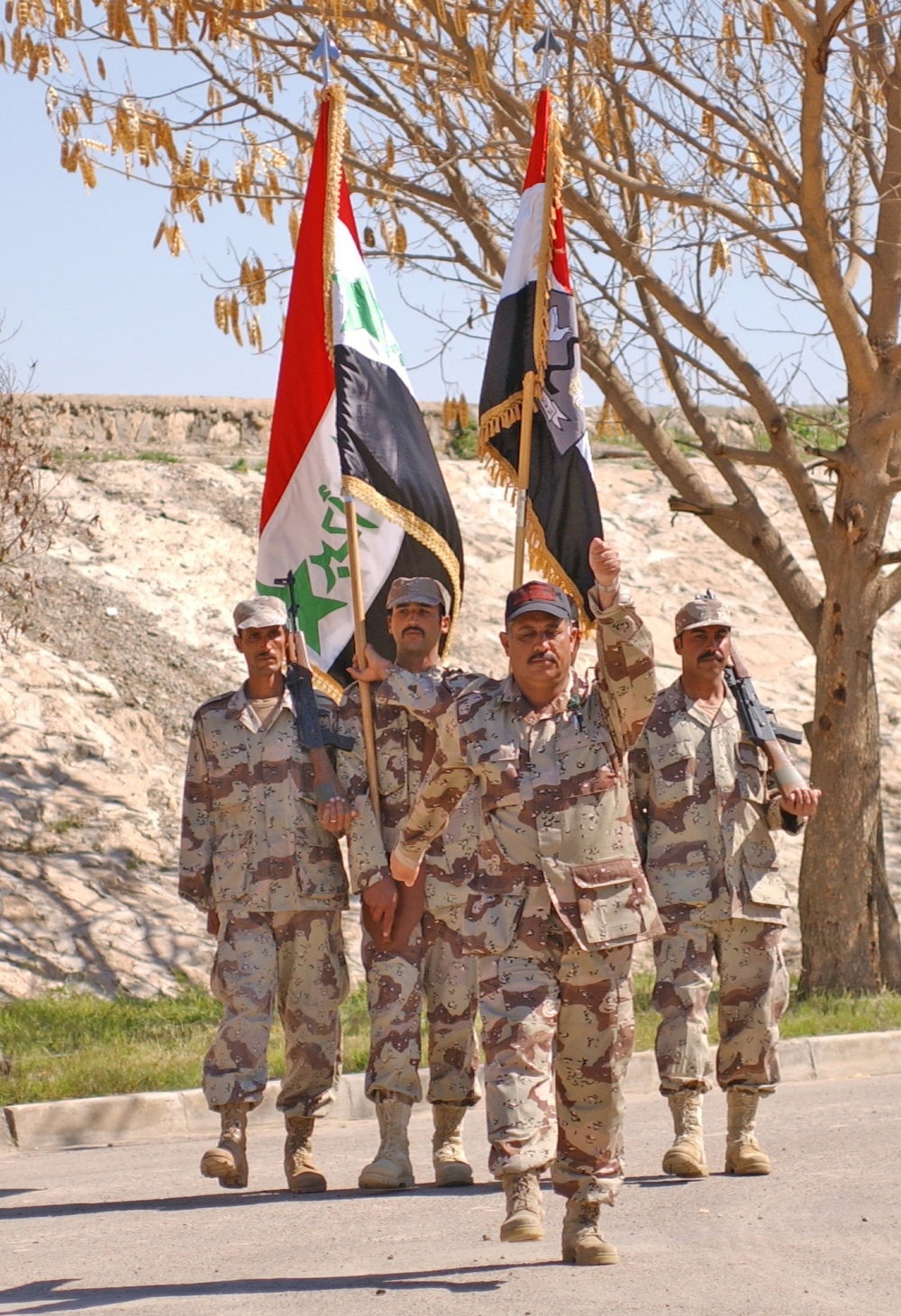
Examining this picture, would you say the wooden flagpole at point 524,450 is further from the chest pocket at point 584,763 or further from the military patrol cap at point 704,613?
the chest pocket at point 584,763

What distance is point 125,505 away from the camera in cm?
1841

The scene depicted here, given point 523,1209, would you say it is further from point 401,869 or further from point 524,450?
point 524,450

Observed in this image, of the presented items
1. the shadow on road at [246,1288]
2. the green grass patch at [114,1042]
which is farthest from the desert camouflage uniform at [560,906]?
the green grass patch at [114,1042]

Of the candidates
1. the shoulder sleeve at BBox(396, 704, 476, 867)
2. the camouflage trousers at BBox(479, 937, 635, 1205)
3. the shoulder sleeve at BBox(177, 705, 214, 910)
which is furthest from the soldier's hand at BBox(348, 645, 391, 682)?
the camouflage trousers at BBox(479, 937, 635, 1205)

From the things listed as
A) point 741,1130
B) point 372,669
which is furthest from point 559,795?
point 741,1130

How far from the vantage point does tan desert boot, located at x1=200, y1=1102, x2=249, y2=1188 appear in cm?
618

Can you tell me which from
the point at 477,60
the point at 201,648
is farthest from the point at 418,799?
the point at 201,648

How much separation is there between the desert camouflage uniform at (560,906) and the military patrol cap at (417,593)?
137 cm

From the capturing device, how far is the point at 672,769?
6.73 meters

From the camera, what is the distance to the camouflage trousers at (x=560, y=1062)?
4.90m

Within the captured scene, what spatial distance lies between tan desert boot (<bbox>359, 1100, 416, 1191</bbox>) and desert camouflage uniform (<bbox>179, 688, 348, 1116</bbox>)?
0.25 meters

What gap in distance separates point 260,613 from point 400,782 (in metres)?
0.80

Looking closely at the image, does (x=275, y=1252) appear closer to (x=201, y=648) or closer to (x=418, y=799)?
(x=418, y=799)

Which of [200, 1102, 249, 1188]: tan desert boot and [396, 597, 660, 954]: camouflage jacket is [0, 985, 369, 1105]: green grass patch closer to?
[200, 1102, 249, 1188]: tan desert boot
